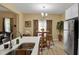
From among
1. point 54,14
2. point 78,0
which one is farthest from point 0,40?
point 54,14

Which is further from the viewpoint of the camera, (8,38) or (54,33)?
(54,33)

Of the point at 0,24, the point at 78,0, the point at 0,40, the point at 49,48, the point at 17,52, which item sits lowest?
the point at 49,48

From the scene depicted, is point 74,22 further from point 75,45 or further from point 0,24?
point 0,24

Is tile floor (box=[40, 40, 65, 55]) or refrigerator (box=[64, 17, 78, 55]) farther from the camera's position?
tile floor (box=[40, 40, 65, 55])

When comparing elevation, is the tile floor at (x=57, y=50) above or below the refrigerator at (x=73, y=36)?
below

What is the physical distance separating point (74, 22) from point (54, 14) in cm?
149

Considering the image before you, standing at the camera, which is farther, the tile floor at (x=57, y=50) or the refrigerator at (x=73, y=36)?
the tile floor at (x=57, y=50)

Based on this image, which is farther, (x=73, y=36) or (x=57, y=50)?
(x=57, y=50)

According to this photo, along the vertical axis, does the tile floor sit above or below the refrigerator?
below

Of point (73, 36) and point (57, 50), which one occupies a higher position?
point (73, 36)

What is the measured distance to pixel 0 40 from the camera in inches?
101
